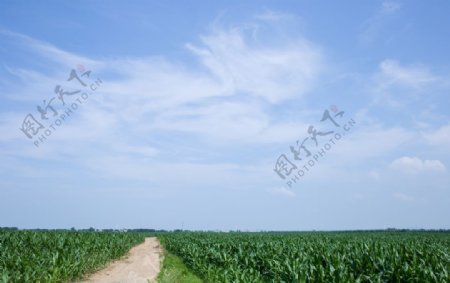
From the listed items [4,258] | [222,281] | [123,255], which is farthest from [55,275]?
[123,255]

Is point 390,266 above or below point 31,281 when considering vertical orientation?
above

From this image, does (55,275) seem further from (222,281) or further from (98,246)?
(98,246)

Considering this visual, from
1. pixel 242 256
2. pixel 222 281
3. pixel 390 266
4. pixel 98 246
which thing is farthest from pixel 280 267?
pixel 98 246

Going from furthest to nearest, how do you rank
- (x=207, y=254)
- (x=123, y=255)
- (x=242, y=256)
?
(x=123, y=255)
(x=207, y=254)
(x=242, y=256)

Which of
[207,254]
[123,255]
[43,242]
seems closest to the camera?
[207,254]

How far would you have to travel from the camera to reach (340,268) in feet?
38.1

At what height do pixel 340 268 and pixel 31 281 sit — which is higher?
pixel 340 268

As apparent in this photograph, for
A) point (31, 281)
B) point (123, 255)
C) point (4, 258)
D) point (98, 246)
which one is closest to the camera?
point (31, 281)

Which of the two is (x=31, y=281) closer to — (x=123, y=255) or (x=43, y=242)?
(x=43, y=242)

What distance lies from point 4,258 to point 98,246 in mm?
9560

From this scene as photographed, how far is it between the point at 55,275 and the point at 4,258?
9.25 feet

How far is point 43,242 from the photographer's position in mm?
22922

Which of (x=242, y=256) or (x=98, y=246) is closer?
(x=242, y=256)

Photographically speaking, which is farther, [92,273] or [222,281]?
[92,273]
